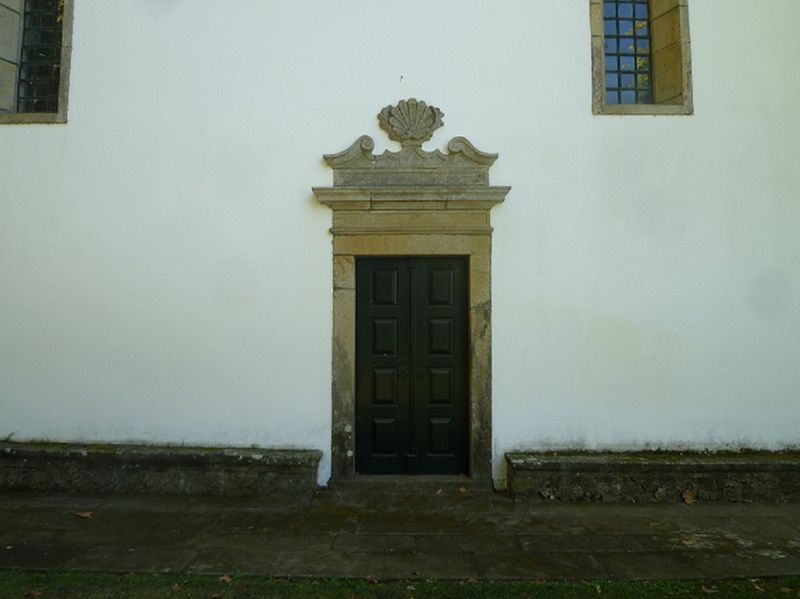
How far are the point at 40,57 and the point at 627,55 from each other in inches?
242

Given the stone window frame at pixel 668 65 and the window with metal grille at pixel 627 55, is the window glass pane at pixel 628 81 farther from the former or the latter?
the stone window frame at pixel 668 65

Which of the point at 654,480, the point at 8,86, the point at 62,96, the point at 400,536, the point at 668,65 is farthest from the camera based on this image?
the point at 8,86

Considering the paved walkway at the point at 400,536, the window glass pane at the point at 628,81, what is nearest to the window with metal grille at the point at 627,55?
the window glass pane at the point at 628,81

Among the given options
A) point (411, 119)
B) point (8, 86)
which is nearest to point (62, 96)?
point (8, 86)

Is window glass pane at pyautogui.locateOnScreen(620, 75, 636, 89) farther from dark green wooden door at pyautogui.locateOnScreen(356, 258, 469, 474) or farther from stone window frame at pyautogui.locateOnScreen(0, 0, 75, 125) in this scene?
stone window frame at pyautogui.locateOnScreen(0, 0, 75, 125)

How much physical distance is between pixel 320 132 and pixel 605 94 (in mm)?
2796

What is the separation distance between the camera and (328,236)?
17.5 ft

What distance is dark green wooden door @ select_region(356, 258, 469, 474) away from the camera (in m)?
5.40

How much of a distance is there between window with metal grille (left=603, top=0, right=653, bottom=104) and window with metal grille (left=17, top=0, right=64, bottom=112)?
570 centimetres

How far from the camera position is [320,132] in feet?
17.6

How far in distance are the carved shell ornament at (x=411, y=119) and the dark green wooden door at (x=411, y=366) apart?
46.5 inches

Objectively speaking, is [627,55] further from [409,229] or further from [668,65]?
[409,229]

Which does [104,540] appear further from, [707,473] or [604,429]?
[707,473]

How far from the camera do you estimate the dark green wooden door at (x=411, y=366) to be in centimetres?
540
